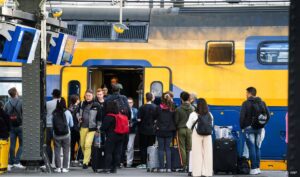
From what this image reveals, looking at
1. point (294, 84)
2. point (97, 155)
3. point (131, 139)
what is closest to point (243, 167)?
point (131, 139)

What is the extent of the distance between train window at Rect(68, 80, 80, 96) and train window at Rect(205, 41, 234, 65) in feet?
9.94

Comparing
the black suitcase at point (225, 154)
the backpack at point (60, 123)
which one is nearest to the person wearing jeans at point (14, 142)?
the backpack at point (60, 123)

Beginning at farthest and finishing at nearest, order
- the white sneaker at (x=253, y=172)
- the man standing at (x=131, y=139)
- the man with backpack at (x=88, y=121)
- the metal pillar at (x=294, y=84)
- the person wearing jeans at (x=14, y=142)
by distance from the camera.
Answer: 1. the man standing at (x=131, y=139)
2. the person wearing jeans at (x=14, y=142)
3. the man with backpack at (x=88, y=121)
4. the white sneaker at (x=253, y=172)
5. the metal pillar at (x=294, y=84)

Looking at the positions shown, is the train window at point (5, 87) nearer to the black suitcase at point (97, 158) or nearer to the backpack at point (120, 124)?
the black suitcase at point (97, 158)

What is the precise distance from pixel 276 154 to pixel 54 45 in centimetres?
553

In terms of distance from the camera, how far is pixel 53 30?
1340 cm

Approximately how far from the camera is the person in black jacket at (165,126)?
46.1 ft

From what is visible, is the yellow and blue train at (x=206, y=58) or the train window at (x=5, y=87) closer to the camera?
the yellow and blue train at (x=206, y=58)

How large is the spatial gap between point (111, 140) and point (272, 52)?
14.5ft

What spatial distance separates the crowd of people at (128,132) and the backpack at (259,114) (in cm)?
4

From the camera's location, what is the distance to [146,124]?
15.0 meters

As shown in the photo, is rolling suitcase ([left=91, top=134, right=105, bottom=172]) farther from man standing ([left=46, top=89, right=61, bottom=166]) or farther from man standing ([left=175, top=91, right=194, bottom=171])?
man standing ([left=175, top=91, right=194, bottom=171])

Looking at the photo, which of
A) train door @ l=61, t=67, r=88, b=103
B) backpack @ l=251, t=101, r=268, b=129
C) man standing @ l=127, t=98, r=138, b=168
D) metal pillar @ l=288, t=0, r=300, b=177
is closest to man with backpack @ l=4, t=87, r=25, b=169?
train door @ l=61, t=67, r=88, b=103

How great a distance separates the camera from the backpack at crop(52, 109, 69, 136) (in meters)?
13.6
